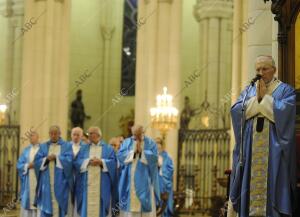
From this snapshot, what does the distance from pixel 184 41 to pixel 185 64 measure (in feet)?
2.63

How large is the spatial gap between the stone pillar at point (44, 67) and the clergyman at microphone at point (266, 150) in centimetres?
1273

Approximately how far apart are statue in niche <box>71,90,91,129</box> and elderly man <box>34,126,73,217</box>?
11377 millimetres

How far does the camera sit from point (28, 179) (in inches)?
557

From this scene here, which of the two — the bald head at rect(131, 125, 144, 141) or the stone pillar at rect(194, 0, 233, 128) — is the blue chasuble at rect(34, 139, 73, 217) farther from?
the stone pillar at rect(194, 0, 233, 128)

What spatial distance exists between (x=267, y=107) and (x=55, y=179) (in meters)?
7.14

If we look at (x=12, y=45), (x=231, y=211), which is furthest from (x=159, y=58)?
A: (x=231, y=211)

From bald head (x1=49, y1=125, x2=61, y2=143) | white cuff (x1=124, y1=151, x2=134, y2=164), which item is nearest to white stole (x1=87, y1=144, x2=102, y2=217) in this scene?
white cuff (x1=124, y1=151, x2=134, y2=164)

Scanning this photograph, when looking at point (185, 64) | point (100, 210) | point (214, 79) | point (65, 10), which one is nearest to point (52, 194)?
point (100, 210)

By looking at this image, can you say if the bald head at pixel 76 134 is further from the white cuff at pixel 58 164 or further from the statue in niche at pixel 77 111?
the statue in niche at pixel 77 111

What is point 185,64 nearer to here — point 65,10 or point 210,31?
point 210,31

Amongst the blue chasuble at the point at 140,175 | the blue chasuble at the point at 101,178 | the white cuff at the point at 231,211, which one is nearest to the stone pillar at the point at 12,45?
the blue chasuble at the point at 101,178

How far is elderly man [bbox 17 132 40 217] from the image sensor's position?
547 inches

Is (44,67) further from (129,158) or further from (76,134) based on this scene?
(129,158)

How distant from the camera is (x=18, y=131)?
1950 cm
